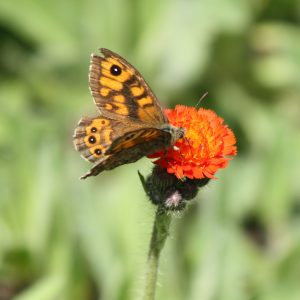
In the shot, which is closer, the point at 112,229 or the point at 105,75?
the point at 105,75

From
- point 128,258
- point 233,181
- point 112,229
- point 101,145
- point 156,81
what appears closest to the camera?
point 101,145

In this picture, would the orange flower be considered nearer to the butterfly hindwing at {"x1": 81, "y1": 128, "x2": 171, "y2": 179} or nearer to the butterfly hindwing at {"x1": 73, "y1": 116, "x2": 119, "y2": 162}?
the butterfly hindwing at {"x1": 81, "y1": 128, "x2": 171, "y2": 179}

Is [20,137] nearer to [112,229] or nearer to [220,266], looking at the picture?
[112,229]

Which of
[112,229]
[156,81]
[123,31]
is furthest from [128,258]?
[123,31]

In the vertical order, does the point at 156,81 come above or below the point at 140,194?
above

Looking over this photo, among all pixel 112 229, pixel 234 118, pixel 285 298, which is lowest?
pixel 285 298

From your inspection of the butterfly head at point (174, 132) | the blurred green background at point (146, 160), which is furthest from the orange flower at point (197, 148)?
the blurred green background at point (146, 160)

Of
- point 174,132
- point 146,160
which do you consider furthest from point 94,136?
point 146,160

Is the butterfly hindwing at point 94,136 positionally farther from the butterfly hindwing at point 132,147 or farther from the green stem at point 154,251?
the green stem at point 154,251
